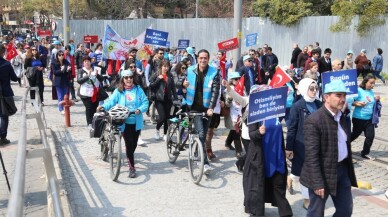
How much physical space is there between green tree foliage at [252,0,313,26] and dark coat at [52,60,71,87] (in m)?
17.6

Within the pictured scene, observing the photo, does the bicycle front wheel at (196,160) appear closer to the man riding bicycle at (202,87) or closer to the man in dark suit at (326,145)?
the man riding bicycle at (202,87)

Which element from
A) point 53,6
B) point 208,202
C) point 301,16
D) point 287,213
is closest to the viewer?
point 287,213

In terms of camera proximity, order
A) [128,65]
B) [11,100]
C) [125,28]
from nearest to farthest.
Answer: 1. [11,100]
2. [128,65]
3. [125,28]

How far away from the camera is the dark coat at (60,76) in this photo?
1296 cm

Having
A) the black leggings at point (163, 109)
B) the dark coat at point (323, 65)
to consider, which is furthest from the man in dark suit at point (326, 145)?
the dark coat at point (323, 65)

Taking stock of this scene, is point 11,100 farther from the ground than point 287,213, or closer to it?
farther from the ground

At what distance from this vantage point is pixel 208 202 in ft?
21.0

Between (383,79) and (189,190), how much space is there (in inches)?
624

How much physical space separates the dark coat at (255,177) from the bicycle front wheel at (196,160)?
1.37 metres

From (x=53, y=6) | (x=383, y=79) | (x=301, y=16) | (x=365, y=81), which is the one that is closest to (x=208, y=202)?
(x=365, y=81)

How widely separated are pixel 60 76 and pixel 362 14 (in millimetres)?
16301

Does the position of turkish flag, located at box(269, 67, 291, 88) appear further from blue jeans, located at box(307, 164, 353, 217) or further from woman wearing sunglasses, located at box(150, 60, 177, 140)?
woman wearing sunglasses, located at box(150, 60, 177, 140)

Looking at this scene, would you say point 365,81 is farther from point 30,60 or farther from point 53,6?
point 53,6

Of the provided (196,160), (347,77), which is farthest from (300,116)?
(196,160)
